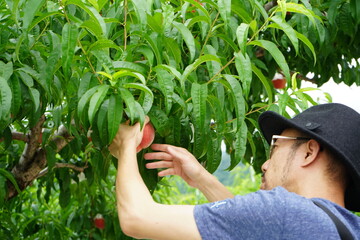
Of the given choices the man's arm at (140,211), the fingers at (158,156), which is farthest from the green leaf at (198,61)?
→ the fingers at (158,156)

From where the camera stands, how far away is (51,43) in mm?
2129

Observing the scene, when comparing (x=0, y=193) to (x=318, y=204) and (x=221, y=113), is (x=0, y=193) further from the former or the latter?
(x=318, y=204)

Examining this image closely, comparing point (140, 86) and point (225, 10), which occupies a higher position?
point (225, 10)

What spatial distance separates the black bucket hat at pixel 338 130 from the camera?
1.86 meters

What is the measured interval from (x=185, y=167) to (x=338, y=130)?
22.7 inches

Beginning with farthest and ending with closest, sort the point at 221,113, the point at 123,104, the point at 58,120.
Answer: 1. the point at 58,120
2. the point at 221,113
3. the point at 123,104

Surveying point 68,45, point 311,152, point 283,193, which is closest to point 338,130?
point 311,152

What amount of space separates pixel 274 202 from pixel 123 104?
0.55 meters

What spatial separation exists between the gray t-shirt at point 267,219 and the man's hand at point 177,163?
539 mm

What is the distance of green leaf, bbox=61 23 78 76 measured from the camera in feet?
6.26

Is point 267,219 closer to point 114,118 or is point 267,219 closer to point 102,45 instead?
point 114,118

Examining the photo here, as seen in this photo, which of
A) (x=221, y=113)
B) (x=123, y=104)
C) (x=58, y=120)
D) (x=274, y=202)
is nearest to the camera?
(x=274, y=202)

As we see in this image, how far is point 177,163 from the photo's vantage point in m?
2.31

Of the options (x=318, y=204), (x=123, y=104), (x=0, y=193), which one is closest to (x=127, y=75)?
(x=123, y=104)
